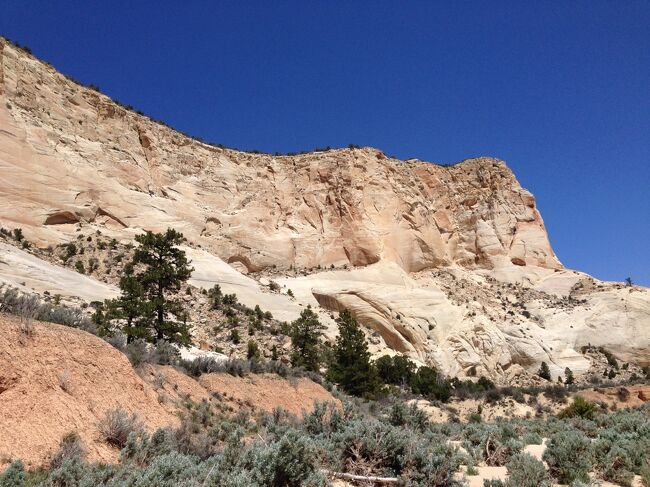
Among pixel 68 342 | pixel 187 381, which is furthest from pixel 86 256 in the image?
pixel 68 342

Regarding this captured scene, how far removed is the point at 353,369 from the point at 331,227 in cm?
3077

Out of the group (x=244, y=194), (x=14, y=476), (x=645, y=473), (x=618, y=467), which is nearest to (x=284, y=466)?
(x=14, y=476)

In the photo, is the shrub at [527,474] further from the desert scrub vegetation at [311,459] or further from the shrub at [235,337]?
the shrub at [235,337]

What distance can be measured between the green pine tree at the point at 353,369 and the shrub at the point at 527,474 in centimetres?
1824

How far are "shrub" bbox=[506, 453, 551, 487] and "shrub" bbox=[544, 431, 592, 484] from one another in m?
0.61

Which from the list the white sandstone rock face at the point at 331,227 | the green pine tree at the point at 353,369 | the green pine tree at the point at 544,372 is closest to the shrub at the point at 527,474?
the green pine tree at the point at 353,369

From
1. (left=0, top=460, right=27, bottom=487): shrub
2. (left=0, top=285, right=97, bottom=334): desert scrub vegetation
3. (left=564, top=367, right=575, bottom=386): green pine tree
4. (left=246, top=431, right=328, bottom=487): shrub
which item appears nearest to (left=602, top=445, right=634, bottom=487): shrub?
(left=246, top=431, right=328, bottom=487): shrub

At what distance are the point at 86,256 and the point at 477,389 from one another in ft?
99.7

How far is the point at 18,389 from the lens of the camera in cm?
704

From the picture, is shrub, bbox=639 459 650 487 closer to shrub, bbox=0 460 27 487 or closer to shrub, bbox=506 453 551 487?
shrub, bbox=506 453 551 487

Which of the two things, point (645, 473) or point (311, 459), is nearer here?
point (311, 459)

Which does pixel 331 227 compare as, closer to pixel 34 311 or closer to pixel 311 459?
pixel 34 311

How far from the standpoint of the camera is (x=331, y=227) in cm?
5497

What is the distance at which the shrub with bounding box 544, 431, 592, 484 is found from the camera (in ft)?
23.3
